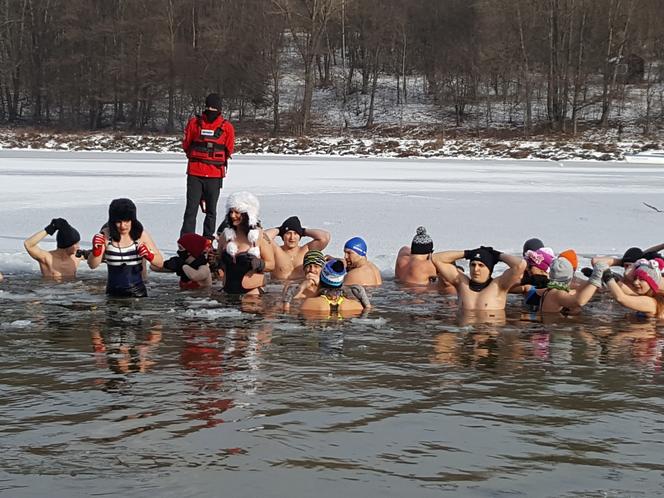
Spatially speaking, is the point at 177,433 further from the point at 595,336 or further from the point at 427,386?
the point at 595,336

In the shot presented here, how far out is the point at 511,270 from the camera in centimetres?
765

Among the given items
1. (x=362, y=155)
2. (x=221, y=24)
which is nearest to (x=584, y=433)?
(x=362, y=155)

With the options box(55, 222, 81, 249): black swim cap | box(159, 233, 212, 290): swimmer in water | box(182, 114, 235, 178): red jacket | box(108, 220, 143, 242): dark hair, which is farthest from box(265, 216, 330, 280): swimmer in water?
box(55, 222, 81, 249): black swim cap

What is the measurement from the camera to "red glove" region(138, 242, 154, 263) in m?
7.90

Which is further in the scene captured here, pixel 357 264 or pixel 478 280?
pixel 357 264

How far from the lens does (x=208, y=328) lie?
702 cm

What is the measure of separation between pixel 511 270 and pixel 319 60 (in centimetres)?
4469

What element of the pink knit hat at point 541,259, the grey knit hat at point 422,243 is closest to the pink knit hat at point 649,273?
the pink knit hat at point 541,259

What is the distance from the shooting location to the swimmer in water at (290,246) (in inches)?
376

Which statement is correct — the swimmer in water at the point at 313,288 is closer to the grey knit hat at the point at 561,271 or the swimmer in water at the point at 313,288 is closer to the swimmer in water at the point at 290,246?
the swimmer in water at the point at 290,246

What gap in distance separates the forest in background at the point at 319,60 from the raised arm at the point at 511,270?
33.1 m

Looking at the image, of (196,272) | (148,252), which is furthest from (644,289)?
(148,252)

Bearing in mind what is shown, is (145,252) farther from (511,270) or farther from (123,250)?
(511,270)

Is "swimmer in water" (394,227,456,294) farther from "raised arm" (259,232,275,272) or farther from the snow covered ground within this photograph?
"raised arm" (259,232,275,272)
